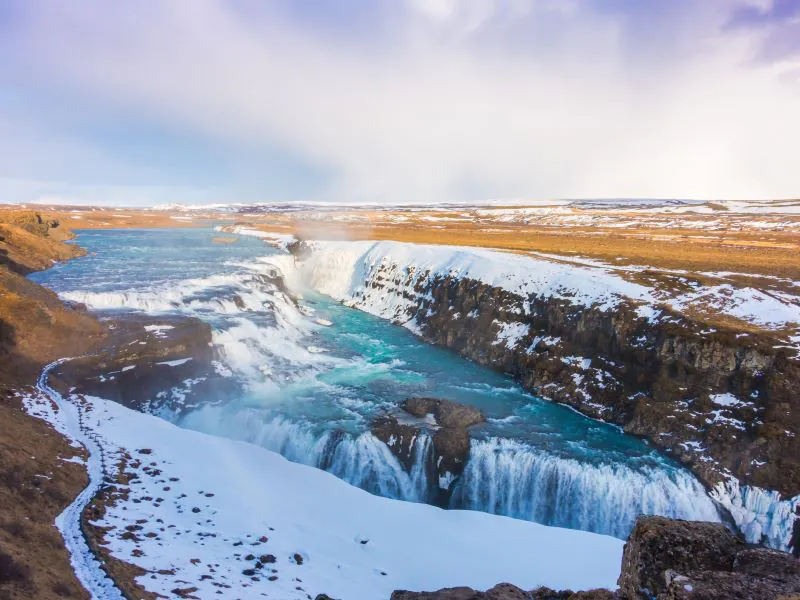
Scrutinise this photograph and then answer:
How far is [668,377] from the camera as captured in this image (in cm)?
2166

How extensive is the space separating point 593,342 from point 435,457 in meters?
12.9

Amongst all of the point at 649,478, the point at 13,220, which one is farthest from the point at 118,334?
the point at 13,220

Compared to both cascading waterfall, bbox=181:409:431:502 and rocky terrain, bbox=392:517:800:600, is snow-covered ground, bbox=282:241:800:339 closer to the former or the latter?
cascading waterfall, bbox=181:409:431:502

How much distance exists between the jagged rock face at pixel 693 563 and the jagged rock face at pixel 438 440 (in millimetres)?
11874

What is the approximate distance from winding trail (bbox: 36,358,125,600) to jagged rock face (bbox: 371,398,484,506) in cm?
1009

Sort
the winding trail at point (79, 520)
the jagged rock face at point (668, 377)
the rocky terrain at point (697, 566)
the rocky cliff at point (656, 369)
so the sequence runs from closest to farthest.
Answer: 1. the rocky terrain at point (697, 566)
2. the winding trail at point (79, 520)
3. the rocky cliff at point (656, 369)
4. the jagged rock face at point (668, 377)

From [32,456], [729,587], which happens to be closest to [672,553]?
[729,587]

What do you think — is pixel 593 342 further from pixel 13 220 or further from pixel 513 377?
pixel 13 220

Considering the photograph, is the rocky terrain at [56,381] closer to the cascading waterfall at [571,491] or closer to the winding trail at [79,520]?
the winding trail at [79,520]

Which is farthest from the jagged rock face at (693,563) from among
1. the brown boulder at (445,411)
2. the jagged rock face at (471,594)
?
the brown boulder at (445,411)

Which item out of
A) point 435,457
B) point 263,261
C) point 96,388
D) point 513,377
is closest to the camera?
point 435,457

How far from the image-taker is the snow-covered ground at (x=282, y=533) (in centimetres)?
1023

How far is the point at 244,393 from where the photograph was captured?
2284 centimetres

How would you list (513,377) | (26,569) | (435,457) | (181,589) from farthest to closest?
(513,377), (435,457), (181,589), (26,569)
